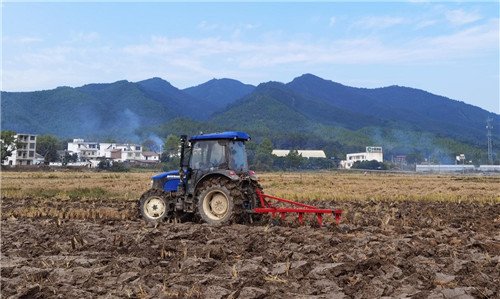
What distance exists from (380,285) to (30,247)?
630cm

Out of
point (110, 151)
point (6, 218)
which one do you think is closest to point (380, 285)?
point (6, 218)

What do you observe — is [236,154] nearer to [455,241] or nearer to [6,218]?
[455,241]

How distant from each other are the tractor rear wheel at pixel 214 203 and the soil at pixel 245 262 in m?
0.77

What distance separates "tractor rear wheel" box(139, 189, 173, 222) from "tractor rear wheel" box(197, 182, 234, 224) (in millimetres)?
1080

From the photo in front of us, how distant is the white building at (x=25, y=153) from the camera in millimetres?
103062

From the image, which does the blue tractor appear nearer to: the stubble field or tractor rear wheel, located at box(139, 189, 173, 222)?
tractor rear wheel, located at box(139, 189, 173, 222)

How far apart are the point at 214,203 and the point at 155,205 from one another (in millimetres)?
1772

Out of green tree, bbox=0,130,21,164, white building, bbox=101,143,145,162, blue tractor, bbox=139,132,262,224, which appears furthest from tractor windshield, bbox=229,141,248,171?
white building, bbox=101,143,145,162

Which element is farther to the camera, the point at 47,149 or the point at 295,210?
the point at 47,149

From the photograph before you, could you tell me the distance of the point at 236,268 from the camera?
7.27 metres

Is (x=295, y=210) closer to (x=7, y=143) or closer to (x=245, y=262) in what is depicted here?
(x=245, y=262)

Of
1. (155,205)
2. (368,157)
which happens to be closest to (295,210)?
(155,205)

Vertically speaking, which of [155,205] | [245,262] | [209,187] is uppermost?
[209,187]

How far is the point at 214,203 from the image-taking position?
12102mm
